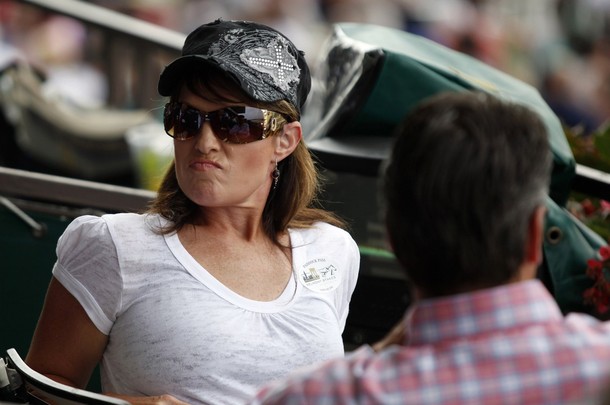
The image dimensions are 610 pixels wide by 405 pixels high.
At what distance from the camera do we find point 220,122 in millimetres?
2299

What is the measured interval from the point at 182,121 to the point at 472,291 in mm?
1049

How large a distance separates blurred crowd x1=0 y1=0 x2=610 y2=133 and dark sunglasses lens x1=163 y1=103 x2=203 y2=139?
19.5ft

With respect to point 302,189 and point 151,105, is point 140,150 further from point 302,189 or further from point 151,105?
point 302,189

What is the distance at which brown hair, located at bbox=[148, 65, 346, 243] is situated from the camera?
7.57 feet

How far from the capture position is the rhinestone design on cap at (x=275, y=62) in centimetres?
233

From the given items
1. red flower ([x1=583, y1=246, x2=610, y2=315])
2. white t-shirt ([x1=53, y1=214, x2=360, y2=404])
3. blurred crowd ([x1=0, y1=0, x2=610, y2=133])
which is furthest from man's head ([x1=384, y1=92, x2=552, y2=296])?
blurred crowd ([x1=0, y1=0, x2=610, y2=133])

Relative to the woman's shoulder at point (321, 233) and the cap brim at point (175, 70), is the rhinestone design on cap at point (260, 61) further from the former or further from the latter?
the woman's shoulder at point (321, 233)

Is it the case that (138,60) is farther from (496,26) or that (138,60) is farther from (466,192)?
(466,192)

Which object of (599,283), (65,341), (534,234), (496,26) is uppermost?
(534,234)

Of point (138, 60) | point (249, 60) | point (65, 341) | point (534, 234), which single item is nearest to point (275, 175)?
point (249, 60)

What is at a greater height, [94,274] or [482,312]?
[482,312]

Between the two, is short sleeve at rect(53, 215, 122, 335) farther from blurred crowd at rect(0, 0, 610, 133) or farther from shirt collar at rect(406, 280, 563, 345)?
blurred crowd at rect(0, 0, 610, 133)

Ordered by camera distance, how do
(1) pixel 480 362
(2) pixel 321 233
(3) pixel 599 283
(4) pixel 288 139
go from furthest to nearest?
(3) pixel 599 283
(2) pixel 321 233
(4) pixel 288 139
(1) pixel 480 362

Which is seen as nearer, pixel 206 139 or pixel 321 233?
pixel 206 139
